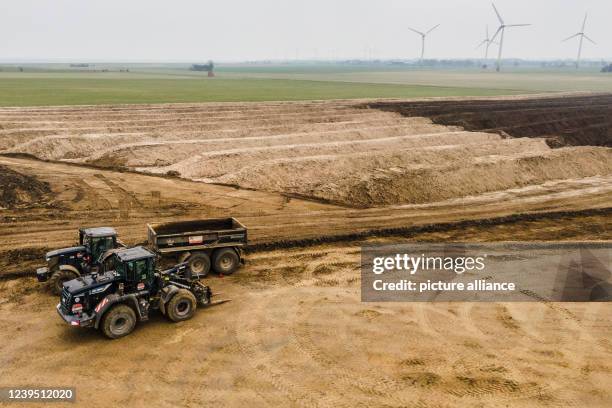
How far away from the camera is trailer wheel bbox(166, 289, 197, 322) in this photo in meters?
15.0

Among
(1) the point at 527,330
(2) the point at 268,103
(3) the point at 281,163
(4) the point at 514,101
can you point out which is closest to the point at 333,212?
(3) the point at 281,163

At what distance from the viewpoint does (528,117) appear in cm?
5816

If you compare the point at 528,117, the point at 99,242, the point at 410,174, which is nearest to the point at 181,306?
the point at 99,242

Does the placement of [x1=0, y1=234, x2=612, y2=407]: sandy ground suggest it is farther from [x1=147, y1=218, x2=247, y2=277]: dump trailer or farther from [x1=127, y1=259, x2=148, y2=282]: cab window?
[x1=127, y1=259, x2=148, y2=282]: cab window

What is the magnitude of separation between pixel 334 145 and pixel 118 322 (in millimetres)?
28039

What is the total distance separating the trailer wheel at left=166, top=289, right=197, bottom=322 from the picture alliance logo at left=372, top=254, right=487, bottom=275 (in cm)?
716

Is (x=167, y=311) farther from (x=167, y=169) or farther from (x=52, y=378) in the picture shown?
(x=167, y=169)

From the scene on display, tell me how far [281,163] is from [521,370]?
73.4 ft

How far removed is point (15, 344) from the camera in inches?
554

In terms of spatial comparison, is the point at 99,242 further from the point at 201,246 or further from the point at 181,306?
the point at 181,306

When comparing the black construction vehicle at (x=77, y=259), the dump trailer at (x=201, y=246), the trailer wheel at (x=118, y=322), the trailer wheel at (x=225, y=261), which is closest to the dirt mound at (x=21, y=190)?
the black construction vehicle at (x=77, y=259)

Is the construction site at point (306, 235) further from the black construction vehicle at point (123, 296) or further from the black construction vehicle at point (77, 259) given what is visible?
the black construction vehicle at point (77, 259)

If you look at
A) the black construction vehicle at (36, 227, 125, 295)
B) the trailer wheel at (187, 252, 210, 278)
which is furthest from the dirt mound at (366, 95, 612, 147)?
the black construction vehicle at (36, 227, 125, 295)

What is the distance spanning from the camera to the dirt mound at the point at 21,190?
26.5 metres
